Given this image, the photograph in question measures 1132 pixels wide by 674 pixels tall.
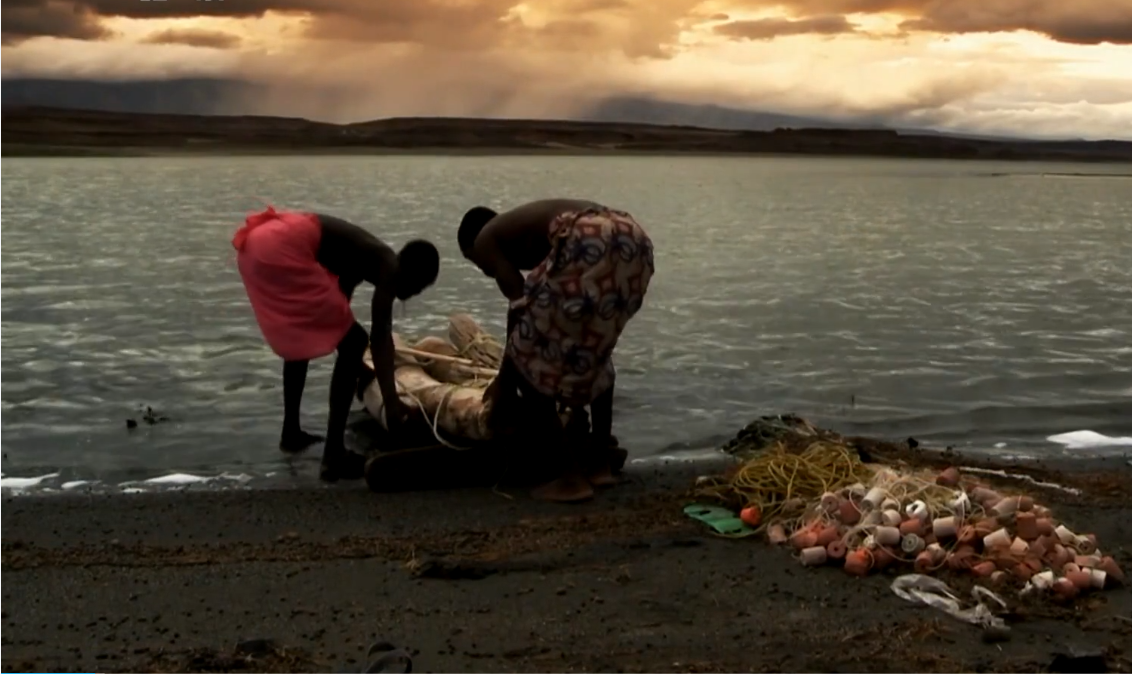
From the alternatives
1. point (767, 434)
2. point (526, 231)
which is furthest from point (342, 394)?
point (767, 434)

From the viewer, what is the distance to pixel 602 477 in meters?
7.73

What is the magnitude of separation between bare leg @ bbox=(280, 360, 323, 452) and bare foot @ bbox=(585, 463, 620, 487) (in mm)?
1923

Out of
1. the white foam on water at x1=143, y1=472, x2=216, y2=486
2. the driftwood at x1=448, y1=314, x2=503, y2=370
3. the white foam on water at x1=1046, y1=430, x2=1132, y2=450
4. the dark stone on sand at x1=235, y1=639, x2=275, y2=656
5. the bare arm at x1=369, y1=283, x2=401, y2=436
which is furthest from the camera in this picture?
the white foam on water at x1=1046, y1=430, x2=1132, y2=450

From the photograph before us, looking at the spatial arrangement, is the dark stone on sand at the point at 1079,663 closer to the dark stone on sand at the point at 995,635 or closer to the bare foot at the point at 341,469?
the dark stone on sand at the point at 995,635

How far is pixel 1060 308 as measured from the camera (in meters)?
17.9

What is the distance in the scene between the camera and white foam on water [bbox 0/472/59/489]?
27.5 ft

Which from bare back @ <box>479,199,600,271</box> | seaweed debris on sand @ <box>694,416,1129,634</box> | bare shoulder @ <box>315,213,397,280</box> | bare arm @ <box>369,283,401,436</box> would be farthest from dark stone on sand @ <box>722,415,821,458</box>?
bare shoulder @ <box>315,213,397,280</box>

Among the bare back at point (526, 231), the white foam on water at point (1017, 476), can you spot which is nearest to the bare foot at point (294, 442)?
the bare back at point (526, 231)

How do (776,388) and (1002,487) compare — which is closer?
(1002,487)

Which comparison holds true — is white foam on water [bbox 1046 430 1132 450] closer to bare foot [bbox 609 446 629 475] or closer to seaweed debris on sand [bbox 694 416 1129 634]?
seaweed debris on sand [bbox 694 416 1129 634]

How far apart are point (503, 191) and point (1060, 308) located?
38.4 metres

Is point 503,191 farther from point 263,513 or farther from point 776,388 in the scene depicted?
point 263,513

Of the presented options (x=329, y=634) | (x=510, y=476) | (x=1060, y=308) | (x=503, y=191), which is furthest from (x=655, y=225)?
(x=329, y=634)

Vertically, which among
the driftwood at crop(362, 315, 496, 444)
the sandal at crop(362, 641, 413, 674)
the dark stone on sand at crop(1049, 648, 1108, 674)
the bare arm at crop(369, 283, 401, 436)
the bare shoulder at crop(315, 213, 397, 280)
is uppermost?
the bare shoulder at crop(315, 213, 397, 280)
